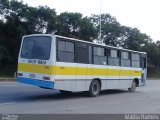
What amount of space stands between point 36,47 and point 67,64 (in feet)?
5.26

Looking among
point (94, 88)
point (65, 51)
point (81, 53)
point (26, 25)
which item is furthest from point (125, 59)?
point (26, 25)

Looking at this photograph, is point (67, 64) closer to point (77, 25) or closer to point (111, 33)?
point (77, 25)

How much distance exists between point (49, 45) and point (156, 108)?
17.3 ft

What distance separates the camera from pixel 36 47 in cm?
1717

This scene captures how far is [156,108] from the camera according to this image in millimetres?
15133

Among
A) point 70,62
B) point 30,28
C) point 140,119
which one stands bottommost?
point 140,119

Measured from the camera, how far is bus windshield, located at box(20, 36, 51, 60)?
54.6 ft

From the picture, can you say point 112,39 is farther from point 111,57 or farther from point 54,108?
point 54,108

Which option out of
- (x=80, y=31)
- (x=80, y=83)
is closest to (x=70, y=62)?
(x=80, y=83)

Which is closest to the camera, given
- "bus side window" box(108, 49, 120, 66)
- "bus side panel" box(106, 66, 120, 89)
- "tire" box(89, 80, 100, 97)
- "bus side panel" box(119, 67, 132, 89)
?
"tire" box(89, 80, 100, 97)

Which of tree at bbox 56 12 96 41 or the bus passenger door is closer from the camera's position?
the bus passenger door

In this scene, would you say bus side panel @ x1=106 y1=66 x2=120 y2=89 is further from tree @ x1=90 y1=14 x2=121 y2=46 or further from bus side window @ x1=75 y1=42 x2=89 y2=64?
tree @ x1=90 y1=14 x2=121 y2=46

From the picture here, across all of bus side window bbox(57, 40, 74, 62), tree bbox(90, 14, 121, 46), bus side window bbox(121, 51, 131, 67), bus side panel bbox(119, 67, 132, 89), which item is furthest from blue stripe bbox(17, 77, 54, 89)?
tree bbox(90, 14, 121, 46)

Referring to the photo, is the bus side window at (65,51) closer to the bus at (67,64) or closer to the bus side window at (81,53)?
the bus at (67,64)
